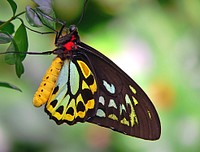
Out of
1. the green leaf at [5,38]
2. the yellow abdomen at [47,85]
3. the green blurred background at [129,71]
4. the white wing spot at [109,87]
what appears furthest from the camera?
the green blurred background at [129,71]

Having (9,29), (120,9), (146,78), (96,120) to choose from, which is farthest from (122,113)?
(120,9)

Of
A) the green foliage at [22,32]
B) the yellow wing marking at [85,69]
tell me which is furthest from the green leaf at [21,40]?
the yellow wing marking at [85,69]

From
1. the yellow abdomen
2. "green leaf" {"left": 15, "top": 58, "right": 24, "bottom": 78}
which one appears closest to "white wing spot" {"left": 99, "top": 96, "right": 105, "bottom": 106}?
the yellow abdomen

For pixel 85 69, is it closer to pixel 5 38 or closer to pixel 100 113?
pixel 100 113

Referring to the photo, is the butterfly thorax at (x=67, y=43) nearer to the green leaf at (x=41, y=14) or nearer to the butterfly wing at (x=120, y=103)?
the butterfly wing at (x=120, y=103)

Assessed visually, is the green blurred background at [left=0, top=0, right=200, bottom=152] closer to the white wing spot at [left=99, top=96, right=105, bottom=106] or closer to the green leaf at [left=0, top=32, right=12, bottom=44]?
the white wing spot at [left=99, top=96, right=105, bottom=106]

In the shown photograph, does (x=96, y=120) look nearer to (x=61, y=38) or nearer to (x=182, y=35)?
(x=61, y=38)
